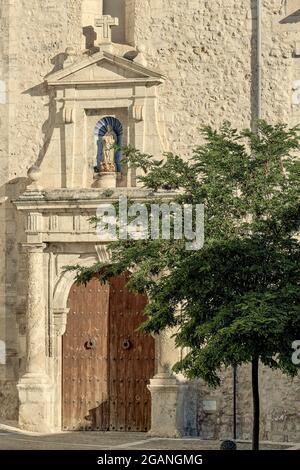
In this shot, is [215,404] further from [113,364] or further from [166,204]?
[166,204]

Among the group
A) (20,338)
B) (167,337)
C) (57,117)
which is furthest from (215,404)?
(57,117)

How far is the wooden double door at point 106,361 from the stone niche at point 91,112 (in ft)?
6.67

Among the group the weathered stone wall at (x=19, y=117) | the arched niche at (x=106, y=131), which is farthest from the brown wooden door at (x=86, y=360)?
the arched niche at (x=106, y=131)

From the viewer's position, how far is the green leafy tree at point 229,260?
23.7m

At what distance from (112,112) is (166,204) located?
5.30 metres

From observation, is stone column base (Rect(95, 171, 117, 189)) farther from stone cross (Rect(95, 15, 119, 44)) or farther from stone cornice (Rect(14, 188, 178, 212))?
stone cross (Rect(95, 15, 119, 44))

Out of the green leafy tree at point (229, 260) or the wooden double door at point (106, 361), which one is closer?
the green leafy tree at point (229, 260)

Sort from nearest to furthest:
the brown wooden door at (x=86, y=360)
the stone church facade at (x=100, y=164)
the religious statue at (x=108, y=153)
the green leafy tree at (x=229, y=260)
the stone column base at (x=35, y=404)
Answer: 1. the green leafy tree at (x=229, y=260)
2. the stone church facade at (x=100, y=164)
3. the stone column base at (x=35, y=404)
4. the brown wooden door at (x=86, y=360)
5. the religious statue at (x=108, y=153)

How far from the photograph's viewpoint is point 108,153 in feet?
100

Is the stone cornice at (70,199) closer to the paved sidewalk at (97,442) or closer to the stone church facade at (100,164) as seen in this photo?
the stone church facade at (100,164)

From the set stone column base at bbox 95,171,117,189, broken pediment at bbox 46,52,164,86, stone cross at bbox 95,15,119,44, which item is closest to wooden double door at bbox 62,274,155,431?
stone column base at bbox 95,171,117,189

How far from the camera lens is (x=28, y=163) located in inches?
1226

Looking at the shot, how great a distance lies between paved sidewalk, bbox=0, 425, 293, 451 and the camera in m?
27.4

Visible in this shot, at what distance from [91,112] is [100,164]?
3.17 ft
